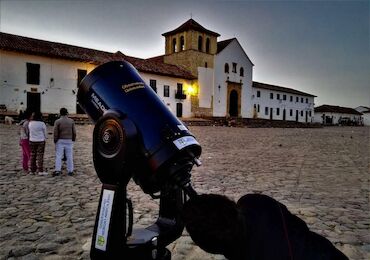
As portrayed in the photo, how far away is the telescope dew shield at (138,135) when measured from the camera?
6.56ft

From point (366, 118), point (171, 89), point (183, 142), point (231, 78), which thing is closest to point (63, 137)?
point (183, 142)

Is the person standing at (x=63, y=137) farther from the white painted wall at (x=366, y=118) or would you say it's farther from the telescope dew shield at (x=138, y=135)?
the white painted wall at (x=366, y=118)

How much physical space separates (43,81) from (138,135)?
33.1 meters

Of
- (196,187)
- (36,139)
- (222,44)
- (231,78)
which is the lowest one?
(196,187)

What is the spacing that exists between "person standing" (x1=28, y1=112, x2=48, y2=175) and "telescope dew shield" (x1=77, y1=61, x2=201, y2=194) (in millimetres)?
5634

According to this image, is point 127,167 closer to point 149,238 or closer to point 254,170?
point 149,238

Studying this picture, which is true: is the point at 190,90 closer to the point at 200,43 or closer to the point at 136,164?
the point at 200,43

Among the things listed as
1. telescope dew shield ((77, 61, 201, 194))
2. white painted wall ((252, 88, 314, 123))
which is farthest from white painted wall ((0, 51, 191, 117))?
white painted wall ((252, 88, 314, 123))

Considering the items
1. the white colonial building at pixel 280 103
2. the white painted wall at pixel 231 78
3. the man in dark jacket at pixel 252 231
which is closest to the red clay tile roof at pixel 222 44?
the white painted wall at pixel 231 78

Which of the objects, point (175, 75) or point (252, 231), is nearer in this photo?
point (252, 231)

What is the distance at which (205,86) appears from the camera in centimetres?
4544

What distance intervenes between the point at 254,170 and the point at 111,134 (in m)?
6.78

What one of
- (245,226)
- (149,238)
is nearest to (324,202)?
(149,238)

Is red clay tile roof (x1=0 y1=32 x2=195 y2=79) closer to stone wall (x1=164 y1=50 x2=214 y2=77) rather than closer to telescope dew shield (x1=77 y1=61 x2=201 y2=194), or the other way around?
stone wall (x1=164 y1=50 x2=214 y2=77)
